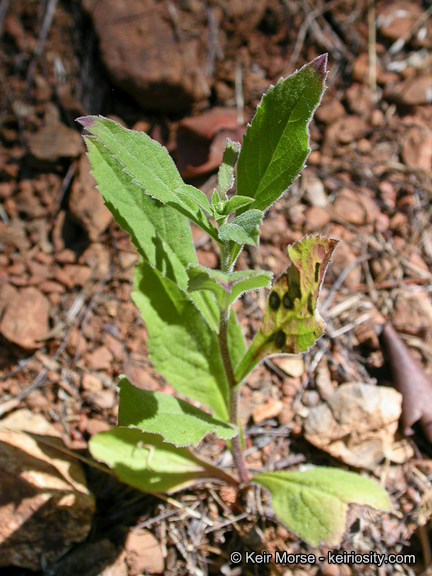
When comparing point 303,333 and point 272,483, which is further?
point 272,483

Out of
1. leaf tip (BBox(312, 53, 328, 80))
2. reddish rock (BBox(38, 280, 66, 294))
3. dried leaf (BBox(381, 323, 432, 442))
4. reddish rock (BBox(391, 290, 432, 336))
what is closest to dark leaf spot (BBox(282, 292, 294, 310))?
leaf tip (BBox(312, 53, 328, 80))

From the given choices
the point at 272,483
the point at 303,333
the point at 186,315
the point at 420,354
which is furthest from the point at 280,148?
the point at 420,354

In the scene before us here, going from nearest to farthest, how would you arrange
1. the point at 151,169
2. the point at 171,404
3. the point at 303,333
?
the point at 151,169 < the point at 303,333 < the point at 171,404

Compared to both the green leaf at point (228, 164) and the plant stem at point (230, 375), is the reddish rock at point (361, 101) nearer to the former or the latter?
the green leaf at point (228, 164)

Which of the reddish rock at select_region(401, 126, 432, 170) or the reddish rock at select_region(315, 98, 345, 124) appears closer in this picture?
the reddish rock at select_region(401, 126, 432, 170)

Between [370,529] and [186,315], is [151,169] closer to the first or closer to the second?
[186,315]

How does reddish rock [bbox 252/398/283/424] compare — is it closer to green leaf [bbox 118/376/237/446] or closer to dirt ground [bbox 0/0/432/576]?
dirt ground [bbox 0/0/432/576]

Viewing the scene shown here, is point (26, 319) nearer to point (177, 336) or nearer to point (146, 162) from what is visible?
point (177, 336)
